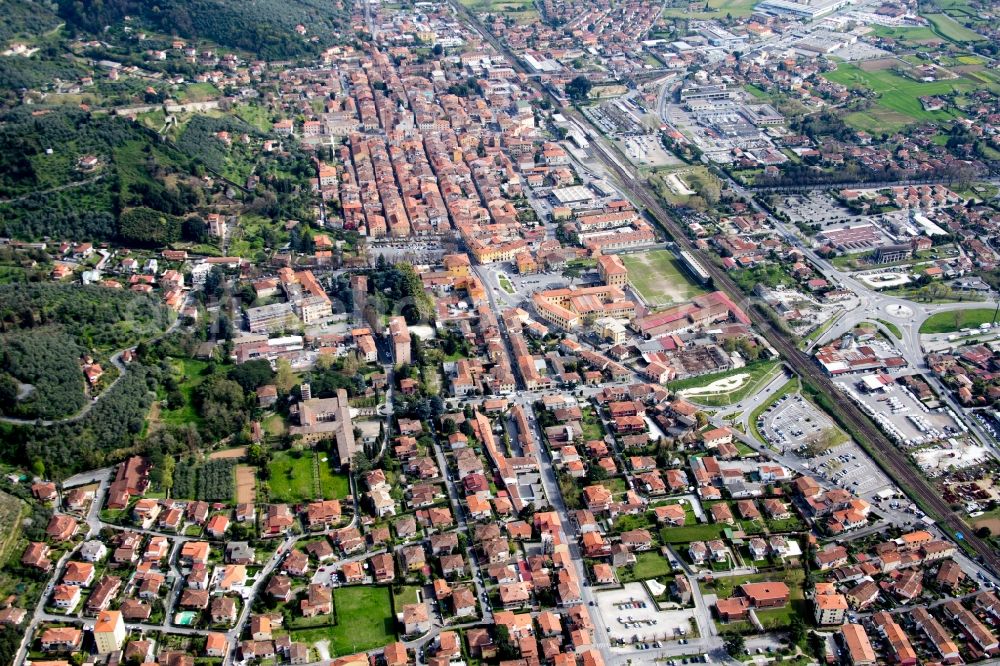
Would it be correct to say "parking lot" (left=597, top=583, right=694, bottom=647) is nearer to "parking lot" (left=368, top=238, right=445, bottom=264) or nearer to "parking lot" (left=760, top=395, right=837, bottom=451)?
"parking lot" (left=760, top=395, right=837, bottom=451)

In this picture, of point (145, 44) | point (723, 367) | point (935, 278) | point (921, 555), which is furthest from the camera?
point (145, 44)

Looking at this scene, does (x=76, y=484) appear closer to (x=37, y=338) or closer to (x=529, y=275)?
(x=37, y=338)

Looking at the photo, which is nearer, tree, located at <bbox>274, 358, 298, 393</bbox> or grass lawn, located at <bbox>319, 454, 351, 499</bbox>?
grass lawn, located at <bbox>319, 454, 351, 499</bbox>

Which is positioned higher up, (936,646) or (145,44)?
(936,646)

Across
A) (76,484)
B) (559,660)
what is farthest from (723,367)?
(76,484)

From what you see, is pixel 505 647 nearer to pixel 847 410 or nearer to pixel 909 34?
pixel 847 410

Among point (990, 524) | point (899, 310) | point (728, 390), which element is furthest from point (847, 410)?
point (899, 310)

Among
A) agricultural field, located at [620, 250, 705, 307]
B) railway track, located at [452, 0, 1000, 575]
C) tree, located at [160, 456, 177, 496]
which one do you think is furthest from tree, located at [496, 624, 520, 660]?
agricultural field, located at [620, 250, 705, 307]
